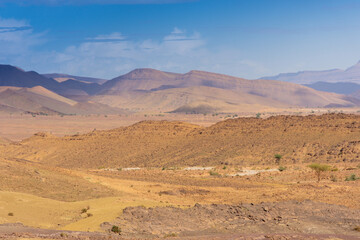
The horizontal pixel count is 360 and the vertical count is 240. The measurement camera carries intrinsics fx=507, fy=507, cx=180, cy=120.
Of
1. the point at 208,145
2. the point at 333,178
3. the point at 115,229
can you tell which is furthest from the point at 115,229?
the point at 208,145

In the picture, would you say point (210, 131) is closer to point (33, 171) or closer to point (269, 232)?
point (33, 171)

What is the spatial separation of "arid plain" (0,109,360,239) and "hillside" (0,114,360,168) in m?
0.17

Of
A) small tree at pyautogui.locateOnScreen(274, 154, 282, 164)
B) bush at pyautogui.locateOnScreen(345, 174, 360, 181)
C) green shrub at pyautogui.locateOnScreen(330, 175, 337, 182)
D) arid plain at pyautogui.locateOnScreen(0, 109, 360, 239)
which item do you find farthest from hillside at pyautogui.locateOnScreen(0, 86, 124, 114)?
bush at pyautogui.locateOnScreen(345, 174, 360, 181)

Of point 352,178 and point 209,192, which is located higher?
point 352,178

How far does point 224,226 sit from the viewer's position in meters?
19.2

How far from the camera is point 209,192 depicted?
2662 cm

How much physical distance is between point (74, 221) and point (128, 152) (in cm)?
3604

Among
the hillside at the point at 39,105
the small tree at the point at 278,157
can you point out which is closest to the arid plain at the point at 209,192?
the small tree at the point at 278,157

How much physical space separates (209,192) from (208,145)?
25.6 m

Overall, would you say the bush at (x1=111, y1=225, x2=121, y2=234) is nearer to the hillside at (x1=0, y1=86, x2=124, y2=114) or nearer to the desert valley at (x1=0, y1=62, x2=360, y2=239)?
the desert valley at (x1=0, y1=62, x2=360, y2=239)

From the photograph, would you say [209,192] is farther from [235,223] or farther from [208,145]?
[208,145]

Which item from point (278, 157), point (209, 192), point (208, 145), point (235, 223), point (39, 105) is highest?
point (39, 105)

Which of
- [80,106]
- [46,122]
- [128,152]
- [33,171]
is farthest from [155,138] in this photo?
[80,106]

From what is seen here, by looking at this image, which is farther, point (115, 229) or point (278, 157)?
point (278, 157)
